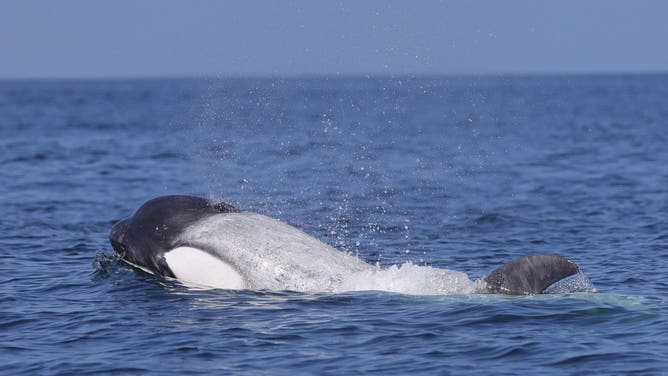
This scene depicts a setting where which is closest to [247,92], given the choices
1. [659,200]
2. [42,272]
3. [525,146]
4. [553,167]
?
[525,146]

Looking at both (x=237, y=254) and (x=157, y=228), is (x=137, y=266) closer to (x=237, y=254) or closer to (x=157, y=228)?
(x=157, y=228)

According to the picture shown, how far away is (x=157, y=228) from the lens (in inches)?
645

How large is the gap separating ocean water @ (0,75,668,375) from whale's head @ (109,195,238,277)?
1.27ft

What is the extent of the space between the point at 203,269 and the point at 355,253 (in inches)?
192

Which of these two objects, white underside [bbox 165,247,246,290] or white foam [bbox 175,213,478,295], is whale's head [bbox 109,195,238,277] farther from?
white foam [bbox 175,213,478,295]

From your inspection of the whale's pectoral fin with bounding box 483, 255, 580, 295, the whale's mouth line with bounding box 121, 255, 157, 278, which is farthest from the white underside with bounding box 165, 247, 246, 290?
the whale's pectoral fin with bounding box 483, 255, 580, 295

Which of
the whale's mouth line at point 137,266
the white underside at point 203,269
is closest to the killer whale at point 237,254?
the white underside at point 203,269

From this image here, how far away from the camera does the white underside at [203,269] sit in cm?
1592

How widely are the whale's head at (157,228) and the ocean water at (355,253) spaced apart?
39 cm

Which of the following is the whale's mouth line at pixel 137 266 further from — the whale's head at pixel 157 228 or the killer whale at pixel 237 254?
the killer whale at pixel 237 254

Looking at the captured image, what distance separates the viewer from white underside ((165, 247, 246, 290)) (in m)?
15.9

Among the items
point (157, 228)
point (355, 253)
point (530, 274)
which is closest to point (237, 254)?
point (157, 228)

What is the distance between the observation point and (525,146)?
50562mm

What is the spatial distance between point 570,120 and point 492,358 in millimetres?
64943
